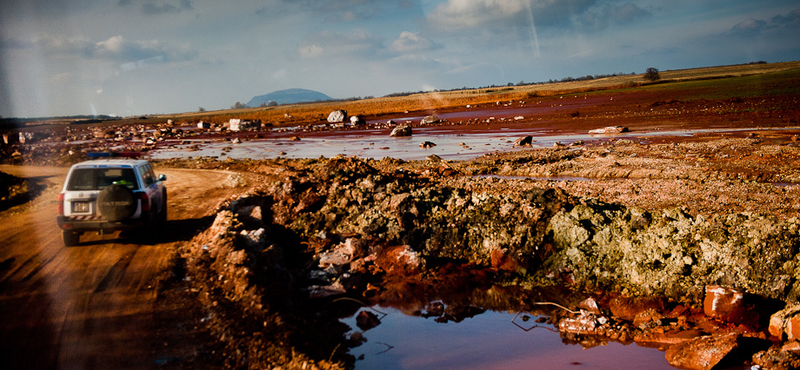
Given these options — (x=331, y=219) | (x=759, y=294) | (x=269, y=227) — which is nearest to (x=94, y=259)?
(x=269, y=227)

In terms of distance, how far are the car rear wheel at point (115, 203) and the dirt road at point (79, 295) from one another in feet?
2.56

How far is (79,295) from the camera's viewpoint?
8.04 m

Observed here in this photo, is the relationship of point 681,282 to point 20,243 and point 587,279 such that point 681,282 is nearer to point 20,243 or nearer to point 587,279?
point 587,279

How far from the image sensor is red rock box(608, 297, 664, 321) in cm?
838

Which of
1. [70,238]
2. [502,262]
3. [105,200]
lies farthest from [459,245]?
[70,238]

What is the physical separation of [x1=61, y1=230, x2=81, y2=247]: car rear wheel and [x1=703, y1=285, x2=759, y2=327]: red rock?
12100 millimetres

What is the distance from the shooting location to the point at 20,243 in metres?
11.0

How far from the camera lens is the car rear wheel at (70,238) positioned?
409 inches

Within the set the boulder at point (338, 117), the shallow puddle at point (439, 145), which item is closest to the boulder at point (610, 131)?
the shallow puddle at point (439, 145)

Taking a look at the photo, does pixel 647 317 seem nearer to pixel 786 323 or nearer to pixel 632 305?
pixel 632 305

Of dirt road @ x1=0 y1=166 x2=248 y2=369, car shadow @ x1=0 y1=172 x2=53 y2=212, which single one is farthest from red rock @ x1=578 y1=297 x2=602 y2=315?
car shadow @ x1=0 y1=172 x2=53 y2=212

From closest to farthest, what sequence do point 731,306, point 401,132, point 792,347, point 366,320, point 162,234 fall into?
1. point 792,347
2. point 731,306
3. point 366,320
4. point 162,234
5. point 401,132

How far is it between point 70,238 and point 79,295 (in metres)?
3.03

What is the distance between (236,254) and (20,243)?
5542 mm
